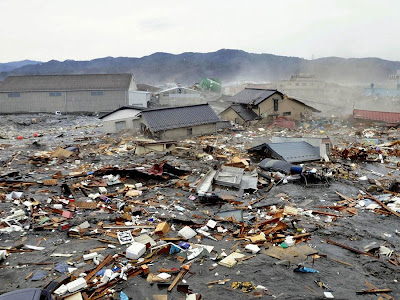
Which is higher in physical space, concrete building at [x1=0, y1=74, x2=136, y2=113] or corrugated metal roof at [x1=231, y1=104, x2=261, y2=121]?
concrete building at [x1=0, y1=74, x2=136, y2=113]

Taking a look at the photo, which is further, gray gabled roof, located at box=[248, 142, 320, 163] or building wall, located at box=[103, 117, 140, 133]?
building wall, located at box=[103, 117, 140, 133]

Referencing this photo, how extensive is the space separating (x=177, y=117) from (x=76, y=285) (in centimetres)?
2026

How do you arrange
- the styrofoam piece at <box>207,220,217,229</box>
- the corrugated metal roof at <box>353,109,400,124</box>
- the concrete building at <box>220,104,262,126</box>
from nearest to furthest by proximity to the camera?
the styrofoam piece at <box>207,220,217,229</box>
the corrugated metal roof at <box>353,109,400,124</box>
the concrete building at <box>220,104,262,126</box>

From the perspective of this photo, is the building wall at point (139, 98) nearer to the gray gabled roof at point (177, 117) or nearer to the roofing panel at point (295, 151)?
the gray gabled roof at point (177, 117)

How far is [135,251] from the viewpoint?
7.47 meters

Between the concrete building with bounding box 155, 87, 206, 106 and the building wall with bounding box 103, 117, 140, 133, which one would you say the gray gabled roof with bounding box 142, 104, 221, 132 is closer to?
the building wall with bounding box 103, 117, 140, 133

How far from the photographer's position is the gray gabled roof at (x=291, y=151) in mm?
16759

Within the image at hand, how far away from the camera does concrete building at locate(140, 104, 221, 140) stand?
2478cm

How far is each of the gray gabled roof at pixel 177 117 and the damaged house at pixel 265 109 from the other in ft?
23.6

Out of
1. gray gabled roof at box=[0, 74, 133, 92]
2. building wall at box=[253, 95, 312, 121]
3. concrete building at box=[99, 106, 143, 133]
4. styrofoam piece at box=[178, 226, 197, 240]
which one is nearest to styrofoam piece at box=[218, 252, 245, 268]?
styrofoam piece at box=[178, 226, 197, 240]

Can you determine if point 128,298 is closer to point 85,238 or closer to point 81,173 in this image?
point 85,238

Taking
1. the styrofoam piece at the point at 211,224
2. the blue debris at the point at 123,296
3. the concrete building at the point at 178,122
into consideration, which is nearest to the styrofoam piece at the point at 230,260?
the styrofoam piece at the point at 211,224

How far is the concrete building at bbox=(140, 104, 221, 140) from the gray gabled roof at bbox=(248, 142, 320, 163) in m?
8.80

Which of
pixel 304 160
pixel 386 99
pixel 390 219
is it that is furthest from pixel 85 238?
pixel 386 99
